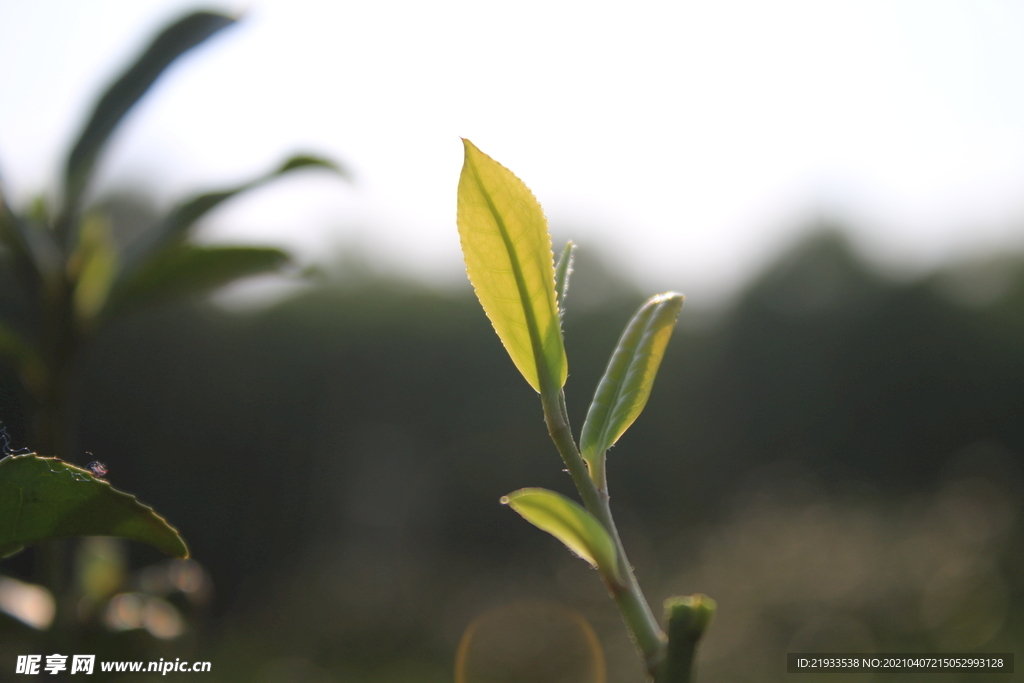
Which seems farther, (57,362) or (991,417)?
(991,417)

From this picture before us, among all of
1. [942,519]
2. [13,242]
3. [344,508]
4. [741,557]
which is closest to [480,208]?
[13,242]

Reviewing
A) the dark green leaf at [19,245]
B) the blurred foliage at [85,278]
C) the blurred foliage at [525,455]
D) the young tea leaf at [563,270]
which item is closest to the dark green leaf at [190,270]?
the blurred foliage at [85,278]

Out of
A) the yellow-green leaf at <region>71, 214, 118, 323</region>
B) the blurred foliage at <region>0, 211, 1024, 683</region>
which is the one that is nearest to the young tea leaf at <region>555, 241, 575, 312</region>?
the yellow-green leaf at <region>71, 214, 118, 323</region>

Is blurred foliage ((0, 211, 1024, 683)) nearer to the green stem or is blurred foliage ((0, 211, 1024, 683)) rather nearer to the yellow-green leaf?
the yellow-green leaf

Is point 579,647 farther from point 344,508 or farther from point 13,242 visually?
point 13,242

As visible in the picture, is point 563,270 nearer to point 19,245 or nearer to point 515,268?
point 515,268
